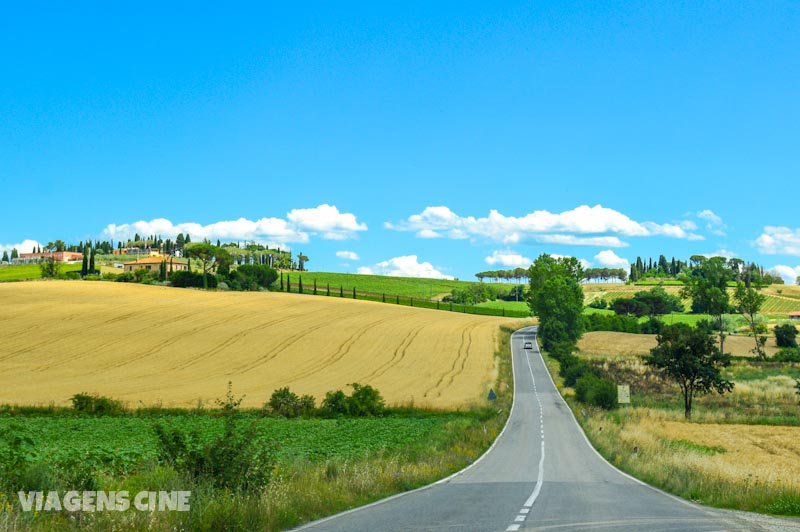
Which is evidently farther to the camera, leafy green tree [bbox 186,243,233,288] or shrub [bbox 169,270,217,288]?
leafy green tree [bbox 186,243,233,288]

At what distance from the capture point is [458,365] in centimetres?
8438

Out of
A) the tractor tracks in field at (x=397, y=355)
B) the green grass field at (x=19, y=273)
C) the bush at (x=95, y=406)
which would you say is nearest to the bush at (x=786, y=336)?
the tractor tracks in field at (x=397, y=355)

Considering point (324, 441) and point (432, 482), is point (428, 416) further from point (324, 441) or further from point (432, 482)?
point (432, 482)

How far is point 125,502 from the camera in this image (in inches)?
492

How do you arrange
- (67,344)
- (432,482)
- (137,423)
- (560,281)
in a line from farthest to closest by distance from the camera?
(560,281)
(67,344)
(137,423)
(432,482)

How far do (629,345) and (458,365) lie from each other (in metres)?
51.0

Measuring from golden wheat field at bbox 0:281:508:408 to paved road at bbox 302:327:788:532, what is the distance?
2335 cm

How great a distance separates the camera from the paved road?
13.5m

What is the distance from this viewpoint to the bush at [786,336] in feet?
411

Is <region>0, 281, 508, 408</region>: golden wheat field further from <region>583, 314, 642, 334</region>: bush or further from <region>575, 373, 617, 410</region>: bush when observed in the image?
<region>583, 314, 642, 334</region>: bush

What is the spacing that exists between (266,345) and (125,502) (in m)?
76.9

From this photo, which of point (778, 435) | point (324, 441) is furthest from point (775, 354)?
point (324, 441)

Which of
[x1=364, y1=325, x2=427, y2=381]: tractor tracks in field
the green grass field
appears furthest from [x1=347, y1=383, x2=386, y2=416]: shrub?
the green grass field

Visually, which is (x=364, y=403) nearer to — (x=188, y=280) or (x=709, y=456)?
(x=709, y=456)
